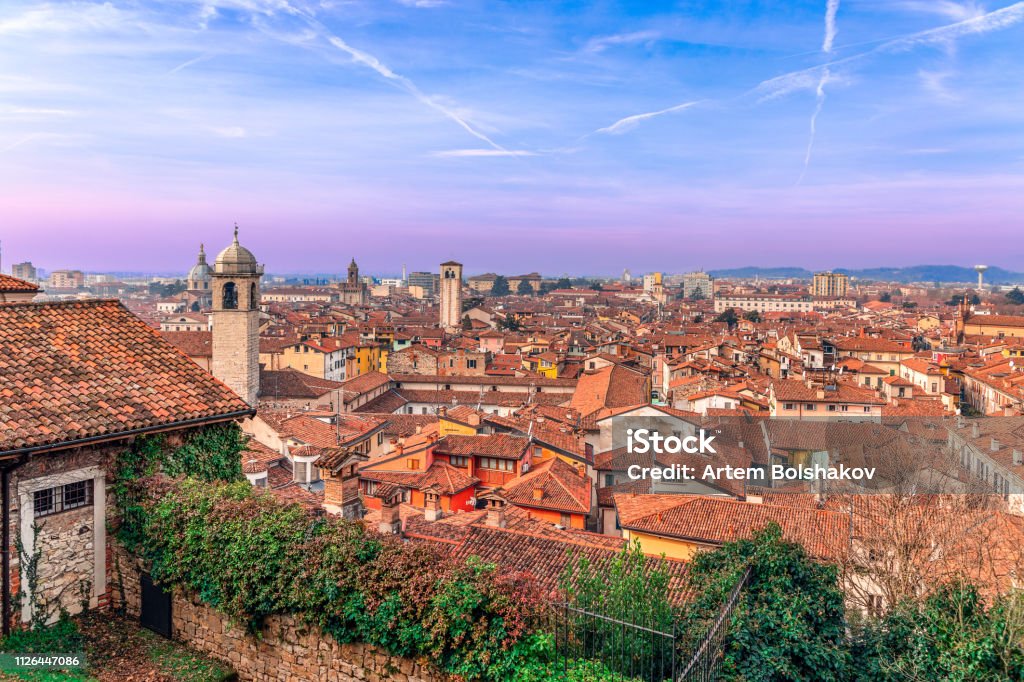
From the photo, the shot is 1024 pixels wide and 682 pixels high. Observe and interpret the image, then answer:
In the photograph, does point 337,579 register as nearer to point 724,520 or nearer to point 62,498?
point 62,498

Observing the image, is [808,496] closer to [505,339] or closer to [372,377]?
[372,377]

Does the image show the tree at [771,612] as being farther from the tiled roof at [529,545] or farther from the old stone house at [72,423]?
the old stone house at [72,423]

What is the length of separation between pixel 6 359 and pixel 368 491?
16230mm

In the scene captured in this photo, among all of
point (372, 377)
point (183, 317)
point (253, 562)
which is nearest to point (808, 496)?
point (253, 562)

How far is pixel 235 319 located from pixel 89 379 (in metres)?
33.6

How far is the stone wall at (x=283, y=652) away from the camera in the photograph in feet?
22.4

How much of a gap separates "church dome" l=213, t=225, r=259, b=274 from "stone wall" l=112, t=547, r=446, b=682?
117 ft

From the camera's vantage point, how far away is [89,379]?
910 centimetres

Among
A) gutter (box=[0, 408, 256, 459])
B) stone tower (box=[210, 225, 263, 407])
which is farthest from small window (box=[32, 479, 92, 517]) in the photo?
stone tower (box=[210, 225, 263, 407])

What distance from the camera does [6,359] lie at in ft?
29.0

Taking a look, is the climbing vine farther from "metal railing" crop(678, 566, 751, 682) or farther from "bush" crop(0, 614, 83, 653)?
"metal railing" crop(678, 566, 751, 682)

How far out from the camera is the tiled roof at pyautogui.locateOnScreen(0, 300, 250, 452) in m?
8.13

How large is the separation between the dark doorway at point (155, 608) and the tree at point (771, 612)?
220 inches

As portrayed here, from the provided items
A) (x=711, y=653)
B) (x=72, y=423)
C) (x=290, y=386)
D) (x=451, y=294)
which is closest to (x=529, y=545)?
(x=711, y=653)
